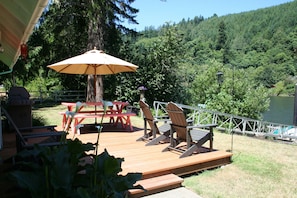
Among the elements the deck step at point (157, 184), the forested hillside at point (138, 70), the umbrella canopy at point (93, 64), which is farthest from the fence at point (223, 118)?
the deck step at point (157, 184)

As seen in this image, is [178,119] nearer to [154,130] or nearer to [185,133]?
[185,133]

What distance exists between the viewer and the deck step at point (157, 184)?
3.11 metres

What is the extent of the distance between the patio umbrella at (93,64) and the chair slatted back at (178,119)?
6.76ft

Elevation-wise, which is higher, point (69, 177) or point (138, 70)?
point (138, 70)

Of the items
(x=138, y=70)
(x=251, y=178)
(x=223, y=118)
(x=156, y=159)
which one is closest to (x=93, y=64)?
(x=156, y=159)

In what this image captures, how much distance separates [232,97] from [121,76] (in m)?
8.56

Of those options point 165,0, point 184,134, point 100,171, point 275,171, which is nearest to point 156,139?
point 184,134

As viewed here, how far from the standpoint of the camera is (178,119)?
4254 millimetres

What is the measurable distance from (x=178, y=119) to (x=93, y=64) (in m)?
3.20

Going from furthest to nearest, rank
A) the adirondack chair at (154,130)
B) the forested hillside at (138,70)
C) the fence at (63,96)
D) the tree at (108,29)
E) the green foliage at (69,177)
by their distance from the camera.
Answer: the fence at (63,96), the forested hillside at (138,70), the tree at (108,29), the adirondack chair at (154,130), the green foliage at (69,177)

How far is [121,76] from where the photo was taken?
47.8ft

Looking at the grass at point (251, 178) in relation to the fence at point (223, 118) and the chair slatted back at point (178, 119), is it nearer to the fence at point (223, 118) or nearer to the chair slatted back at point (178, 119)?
the chair slatted back at point (178, 119)

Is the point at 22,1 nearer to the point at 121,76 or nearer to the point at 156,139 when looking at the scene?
the point at 156,139

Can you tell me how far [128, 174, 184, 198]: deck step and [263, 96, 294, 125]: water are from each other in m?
31.6
